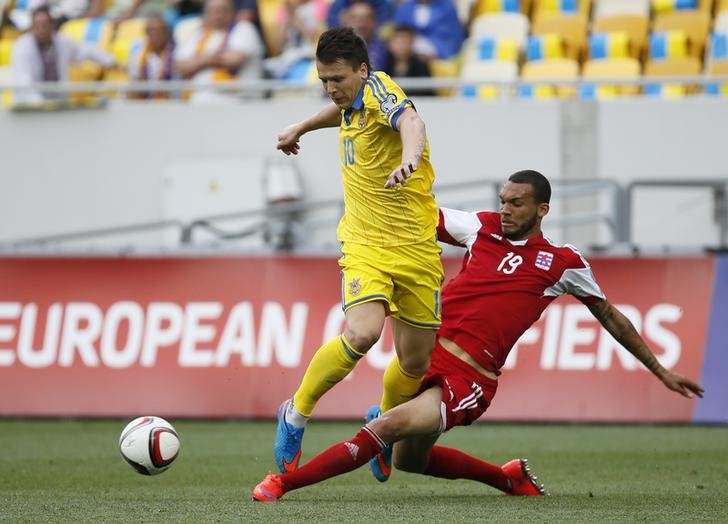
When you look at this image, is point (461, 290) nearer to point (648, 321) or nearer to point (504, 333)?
point (504, 333)

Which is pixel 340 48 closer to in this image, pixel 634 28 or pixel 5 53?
pixel 634 28

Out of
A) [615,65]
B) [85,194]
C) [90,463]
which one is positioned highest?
[615,65]

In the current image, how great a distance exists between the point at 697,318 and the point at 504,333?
5268mm

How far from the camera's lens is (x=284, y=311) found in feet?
39.8

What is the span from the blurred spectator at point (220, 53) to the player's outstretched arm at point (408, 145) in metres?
8.81

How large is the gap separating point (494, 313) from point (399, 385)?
0.62 metres

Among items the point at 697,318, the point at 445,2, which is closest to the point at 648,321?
the point at 697,318

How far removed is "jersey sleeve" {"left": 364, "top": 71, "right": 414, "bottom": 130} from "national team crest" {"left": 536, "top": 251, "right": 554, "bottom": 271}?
3.44 feet

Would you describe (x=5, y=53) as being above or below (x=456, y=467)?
above

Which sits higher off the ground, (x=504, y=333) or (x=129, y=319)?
(x=504, y=333)

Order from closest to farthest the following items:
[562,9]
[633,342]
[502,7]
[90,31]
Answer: [633,342] < [562,9] < [502,7] < [90,31]

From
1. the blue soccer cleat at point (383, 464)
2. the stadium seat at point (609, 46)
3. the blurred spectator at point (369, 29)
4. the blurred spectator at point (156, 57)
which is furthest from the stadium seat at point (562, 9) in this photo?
the blue soccer cleat at point (383, 464)

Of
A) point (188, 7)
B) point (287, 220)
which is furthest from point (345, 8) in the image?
point (188, 7)

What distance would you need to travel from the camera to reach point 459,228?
287 inches
